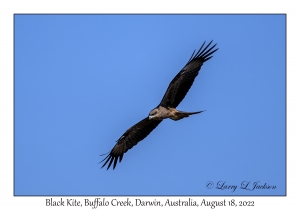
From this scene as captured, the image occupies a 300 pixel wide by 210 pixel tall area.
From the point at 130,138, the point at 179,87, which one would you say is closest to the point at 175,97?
A: the point at 179,87

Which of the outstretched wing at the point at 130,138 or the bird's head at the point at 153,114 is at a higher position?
the bird's head at the point at 153,114

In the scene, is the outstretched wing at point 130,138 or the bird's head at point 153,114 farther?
the outstretched wing at point 130,138

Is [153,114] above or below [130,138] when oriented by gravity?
above

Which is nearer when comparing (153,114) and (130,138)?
(153,114)

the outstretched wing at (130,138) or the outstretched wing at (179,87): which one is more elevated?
the outstretched wing at (179,87)

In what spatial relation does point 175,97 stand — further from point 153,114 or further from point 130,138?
point 130,138

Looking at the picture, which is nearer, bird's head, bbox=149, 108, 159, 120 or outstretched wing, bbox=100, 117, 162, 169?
bird's head, bbox=149, 108, 159, 120
